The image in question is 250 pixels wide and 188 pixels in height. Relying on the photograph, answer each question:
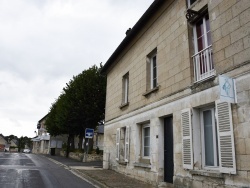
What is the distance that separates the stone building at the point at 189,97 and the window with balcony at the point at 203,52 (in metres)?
0.03

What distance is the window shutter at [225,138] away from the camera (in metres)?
5.26

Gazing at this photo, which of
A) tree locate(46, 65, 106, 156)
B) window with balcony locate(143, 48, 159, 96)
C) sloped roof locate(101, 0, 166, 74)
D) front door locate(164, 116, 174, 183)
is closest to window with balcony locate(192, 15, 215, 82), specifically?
front door locate(164, 116, 174, 183)

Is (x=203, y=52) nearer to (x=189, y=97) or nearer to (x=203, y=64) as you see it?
(x=203, y=64)

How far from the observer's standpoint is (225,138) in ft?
17.9

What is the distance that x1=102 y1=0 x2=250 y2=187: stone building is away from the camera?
533 cm

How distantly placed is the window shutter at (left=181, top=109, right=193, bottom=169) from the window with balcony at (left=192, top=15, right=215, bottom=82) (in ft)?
3.42

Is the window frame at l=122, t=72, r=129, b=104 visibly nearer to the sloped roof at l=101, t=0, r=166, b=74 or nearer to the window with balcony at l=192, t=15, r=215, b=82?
the sloped roof at l=101, t=0, r=166, b=74

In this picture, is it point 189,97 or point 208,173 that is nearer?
point 208,173

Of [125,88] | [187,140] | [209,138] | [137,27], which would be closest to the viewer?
[209,138]

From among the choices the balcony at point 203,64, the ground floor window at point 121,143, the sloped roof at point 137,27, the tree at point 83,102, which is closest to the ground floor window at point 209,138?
the balcony at point 203,64

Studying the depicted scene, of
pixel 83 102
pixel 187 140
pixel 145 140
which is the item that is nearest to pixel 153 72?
pixel 145 140

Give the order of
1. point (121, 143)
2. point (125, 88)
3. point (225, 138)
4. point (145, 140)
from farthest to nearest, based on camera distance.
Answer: point (125, 88), point (121, 143), point (145, 140), point (225, 138)

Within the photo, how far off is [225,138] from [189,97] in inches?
70.4

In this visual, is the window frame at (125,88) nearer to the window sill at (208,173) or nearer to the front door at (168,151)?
the front door at (168,151)
